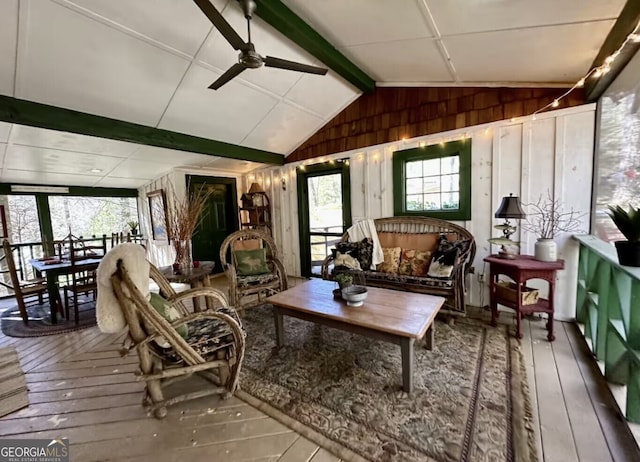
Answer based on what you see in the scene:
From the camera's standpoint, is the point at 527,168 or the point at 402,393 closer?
the point at 402,393

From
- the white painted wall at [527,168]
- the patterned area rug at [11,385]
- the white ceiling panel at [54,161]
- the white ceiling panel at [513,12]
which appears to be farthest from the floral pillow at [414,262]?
the white ceiling panel at [54,161]

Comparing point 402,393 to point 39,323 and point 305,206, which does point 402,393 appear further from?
point 39,323

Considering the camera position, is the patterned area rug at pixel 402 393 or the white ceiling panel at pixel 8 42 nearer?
the patterned area rug at pixel 402 393

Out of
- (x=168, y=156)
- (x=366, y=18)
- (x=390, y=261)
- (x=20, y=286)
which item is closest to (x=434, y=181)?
(x=390, y=261)

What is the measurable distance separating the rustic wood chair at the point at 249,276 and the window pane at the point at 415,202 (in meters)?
2.02

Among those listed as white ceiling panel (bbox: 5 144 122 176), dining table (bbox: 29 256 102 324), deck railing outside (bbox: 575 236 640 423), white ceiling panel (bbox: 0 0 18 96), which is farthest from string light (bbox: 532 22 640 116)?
white ceiling panel (bbox: 5 144 122 176)

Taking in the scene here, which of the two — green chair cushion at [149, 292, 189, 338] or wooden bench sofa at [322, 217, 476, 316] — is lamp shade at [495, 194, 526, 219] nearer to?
wooden bench sofa at [322, 217, 476, 316]

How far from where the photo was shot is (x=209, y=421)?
5.50 feet

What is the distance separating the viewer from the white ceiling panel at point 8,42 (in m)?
1.86

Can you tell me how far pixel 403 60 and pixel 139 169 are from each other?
14.9ft

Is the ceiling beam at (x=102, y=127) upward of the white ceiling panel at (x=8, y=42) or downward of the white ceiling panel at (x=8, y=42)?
downward

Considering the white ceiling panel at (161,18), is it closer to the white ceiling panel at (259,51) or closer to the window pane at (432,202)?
the white ceiling panel at (259,51)

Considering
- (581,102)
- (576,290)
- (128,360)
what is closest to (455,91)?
(581,102)

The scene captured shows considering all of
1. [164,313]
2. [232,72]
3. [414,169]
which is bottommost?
[164,313]
